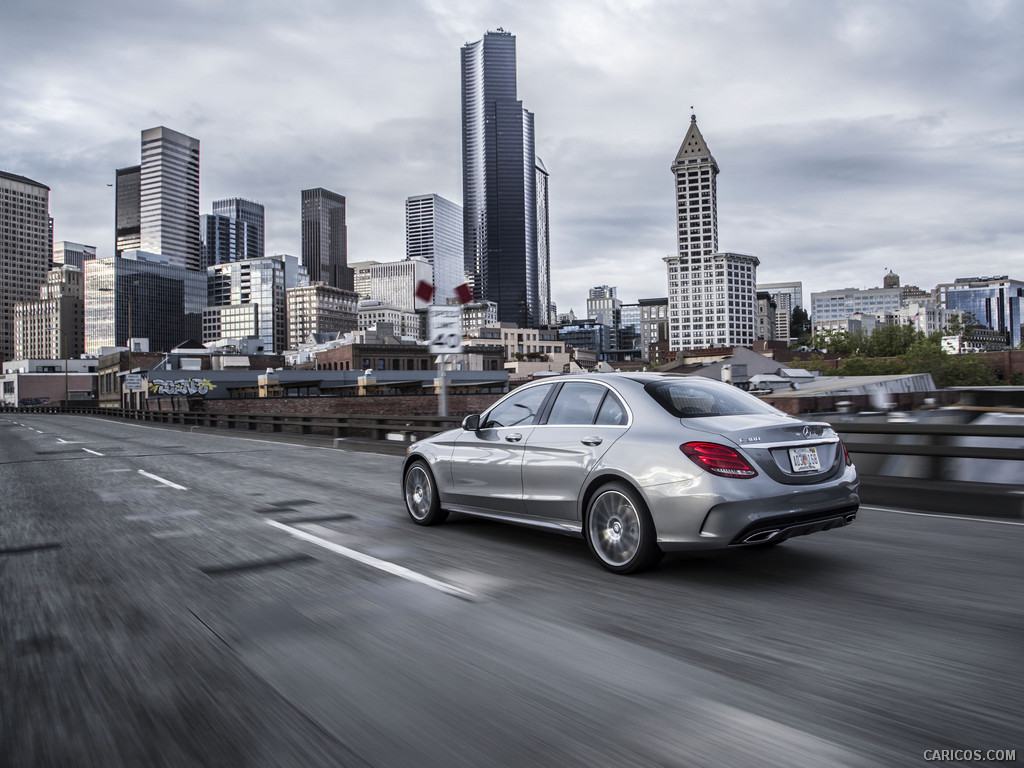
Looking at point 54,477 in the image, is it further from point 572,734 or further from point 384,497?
point 572,734

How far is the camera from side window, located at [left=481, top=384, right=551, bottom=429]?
20.8 feet

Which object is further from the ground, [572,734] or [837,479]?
[837,479]

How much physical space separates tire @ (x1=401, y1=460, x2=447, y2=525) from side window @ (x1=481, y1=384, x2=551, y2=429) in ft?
3.32

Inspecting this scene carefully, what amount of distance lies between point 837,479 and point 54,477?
1288 cm

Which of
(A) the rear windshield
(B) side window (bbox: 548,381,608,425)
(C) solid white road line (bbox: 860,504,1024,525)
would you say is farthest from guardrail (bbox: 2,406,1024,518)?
(B) side window (bbox: 548,381,608,425)

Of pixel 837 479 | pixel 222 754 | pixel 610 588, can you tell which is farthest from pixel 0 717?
pixel 837 479

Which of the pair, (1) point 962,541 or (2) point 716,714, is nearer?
(2) point 716,714

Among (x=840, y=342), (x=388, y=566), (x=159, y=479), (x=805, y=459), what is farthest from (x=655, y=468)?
(x=840, y=342)

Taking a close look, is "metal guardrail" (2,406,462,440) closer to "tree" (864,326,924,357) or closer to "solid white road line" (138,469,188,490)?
"solid white road line" (138,469,188,490)

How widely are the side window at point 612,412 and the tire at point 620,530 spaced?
19.1 inches

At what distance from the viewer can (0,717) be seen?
3062 mm

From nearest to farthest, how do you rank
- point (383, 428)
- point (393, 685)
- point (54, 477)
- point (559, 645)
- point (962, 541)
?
point (393, 685)
point (559, 645)
point (962, 541)
point (54, 477)
point (383, 428)

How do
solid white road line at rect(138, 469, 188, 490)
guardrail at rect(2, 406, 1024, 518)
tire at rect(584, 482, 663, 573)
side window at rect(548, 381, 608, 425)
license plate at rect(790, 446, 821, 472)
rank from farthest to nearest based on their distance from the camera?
solid white road line at rect(138, 469, 188, 490), guardrail at rect(2, 406, 1024, 518), side window at rect(548, 381, 608, 425), tire at rect(584, 482, 663, 573), license plate at rect(790, 446, 821, 472)

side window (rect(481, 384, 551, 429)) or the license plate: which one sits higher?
side window (rect(481, 384, 551, 429))
